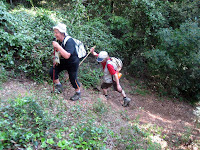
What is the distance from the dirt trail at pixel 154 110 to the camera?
5.42m

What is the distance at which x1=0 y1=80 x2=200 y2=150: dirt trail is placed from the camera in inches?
213

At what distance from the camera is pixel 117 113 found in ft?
19.3

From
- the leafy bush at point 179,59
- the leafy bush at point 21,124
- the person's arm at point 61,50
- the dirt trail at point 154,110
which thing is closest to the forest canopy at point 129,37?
the leafy bush at point 179,59

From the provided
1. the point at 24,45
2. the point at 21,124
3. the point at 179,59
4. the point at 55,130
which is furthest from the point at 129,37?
the point at 21,124

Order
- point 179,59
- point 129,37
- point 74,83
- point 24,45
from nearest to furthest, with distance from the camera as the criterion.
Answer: point 74,83
point 24,45
point 179,59
point 129,37

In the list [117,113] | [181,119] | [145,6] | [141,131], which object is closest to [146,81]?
[181,119]

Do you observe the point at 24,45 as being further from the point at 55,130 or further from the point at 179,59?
the point at 179,59

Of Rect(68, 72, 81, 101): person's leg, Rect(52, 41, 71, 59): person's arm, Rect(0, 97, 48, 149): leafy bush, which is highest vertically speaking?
Rect(52, 41, 71, 59): person's arm

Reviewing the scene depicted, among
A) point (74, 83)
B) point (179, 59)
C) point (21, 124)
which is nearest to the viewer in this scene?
point (21, 124)

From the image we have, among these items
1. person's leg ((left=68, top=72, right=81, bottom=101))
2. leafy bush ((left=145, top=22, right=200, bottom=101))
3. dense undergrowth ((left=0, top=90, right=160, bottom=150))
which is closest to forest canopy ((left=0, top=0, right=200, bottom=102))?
leafy bush ((left=145, top=22, right=200, bottom=101))

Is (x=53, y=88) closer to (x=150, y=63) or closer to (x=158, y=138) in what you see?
(x=158, y=138)

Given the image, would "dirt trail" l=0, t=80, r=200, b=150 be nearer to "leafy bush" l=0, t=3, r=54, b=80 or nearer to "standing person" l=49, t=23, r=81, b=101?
"leafy bush" l=0, t=3, r=54, b=80

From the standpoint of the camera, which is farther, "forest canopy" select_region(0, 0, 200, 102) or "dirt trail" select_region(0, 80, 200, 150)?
"forest canopy" select_region(0, 0, 200, 102)

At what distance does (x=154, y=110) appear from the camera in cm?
777
